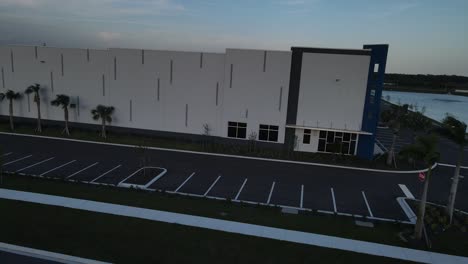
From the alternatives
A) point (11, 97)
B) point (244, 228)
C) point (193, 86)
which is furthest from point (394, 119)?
point (11, 97)

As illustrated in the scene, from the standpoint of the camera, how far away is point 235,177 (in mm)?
19500

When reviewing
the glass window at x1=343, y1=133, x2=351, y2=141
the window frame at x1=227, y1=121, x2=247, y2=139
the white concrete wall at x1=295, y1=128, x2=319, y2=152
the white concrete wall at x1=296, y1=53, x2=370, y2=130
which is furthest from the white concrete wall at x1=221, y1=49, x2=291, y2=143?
the glass window at x1=343, y1=133, x2=351, y2=141

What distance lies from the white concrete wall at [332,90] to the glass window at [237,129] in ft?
13.9

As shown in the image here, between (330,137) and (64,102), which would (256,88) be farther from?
(64,102)

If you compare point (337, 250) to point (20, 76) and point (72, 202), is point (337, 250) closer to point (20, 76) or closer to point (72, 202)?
point (72, 202)

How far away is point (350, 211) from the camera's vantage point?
15375mm

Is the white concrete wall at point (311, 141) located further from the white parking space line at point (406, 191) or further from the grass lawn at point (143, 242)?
the grass lawn at point (143, 242)

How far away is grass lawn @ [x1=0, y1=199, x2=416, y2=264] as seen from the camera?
10.6m

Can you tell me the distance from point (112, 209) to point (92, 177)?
18.0 feet

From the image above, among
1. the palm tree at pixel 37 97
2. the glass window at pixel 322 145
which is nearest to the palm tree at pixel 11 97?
the palm tree at pixel 37 97

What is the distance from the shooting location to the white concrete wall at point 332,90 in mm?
24156

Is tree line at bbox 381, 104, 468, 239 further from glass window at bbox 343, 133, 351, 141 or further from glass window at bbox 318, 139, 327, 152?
glass window at bbox 318, 139, 327, 152

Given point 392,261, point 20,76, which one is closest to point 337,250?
point 392,261

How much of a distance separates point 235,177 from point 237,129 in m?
7.79
